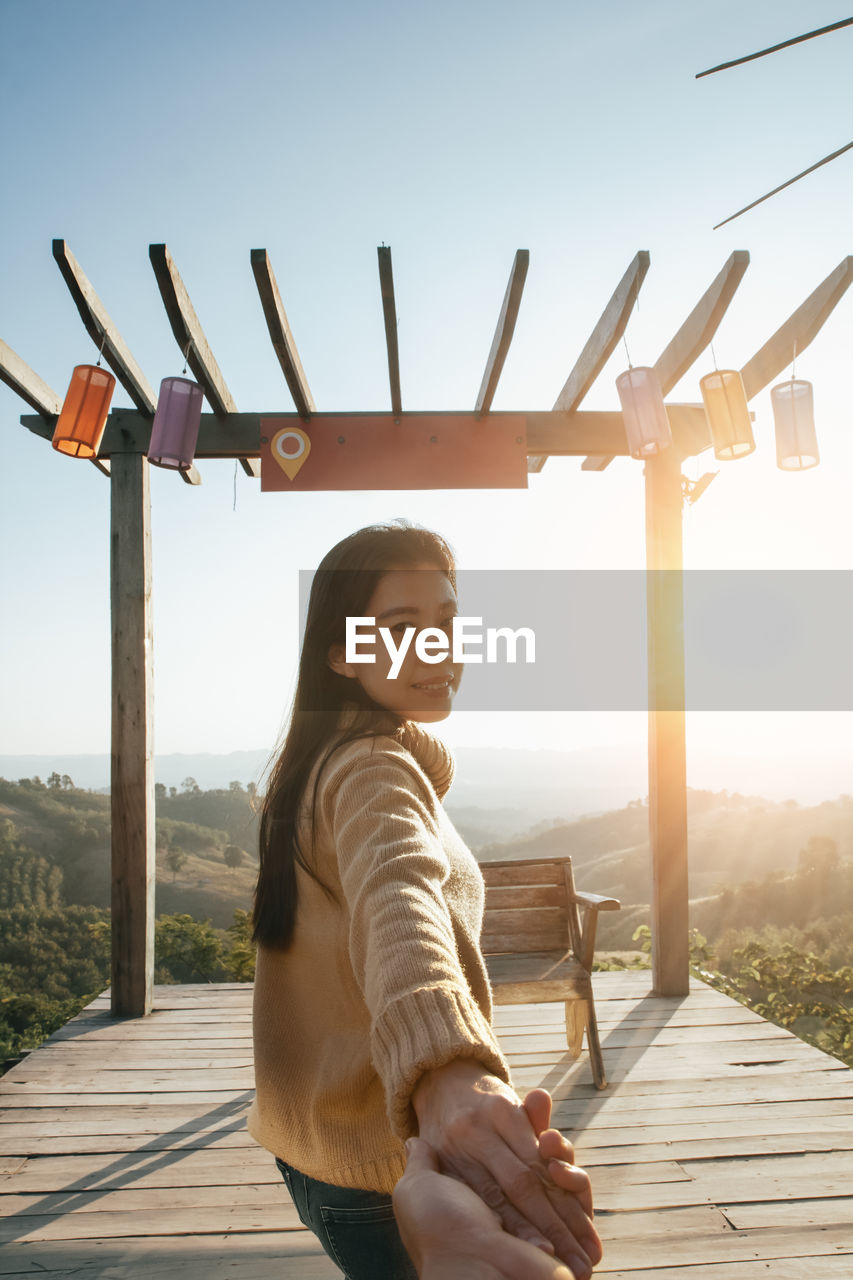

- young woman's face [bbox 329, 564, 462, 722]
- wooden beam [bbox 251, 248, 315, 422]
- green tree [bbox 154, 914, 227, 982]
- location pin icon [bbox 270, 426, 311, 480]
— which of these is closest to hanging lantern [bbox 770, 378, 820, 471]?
wooden beam [bbox 251, 248, 315, 422]

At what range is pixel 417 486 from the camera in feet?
12.7

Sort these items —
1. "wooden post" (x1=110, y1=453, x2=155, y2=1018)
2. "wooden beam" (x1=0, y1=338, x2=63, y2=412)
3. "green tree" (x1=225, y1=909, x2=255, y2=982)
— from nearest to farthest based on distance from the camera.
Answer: "wooden beam" (x1=0, y1=338, x2=63, y2=412)
"wooden post" (x1=110, y1=453, x2=155, y2=1018)
"green tree" (x1=225, y1=909, x2=255, y2=982)

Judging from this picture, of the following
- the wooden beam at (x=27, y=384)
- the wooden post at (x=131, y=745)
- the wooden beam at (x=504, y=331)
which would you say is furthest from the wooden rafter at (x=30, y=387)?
the wooden beam at (x=504, y=331)

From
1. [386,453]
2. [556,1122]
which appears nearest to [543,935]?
[556,1122]

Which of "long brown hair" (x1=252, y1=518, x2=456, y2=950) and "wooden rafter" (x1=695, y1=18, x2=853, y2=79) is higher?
"wooden rafter" (x1=695, y1=18, x2=853, y2=79)

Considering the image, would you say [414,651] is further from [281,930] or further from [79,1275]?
[79,1275]

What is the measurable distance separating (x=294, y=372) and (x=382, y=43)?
1.27 m

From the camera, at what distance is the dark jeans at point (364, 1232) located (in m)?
0.86

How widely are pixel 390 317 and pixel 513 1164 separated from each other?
122 inches

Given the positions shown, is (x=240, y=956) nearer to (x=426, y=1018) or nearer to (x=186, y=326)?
(x=186, y=326)

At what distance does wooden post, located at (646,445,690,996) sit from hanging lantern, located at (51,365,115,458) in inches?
106

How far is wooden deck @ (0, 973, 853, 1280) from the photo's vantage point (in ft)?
6.68

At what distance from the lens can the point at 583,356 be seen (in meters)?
3.71

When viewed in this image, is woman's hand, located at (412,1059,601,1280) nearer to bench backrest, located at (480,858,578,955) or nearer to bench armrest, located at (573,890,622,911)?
bench armrest, located at (573,890,622,911)
